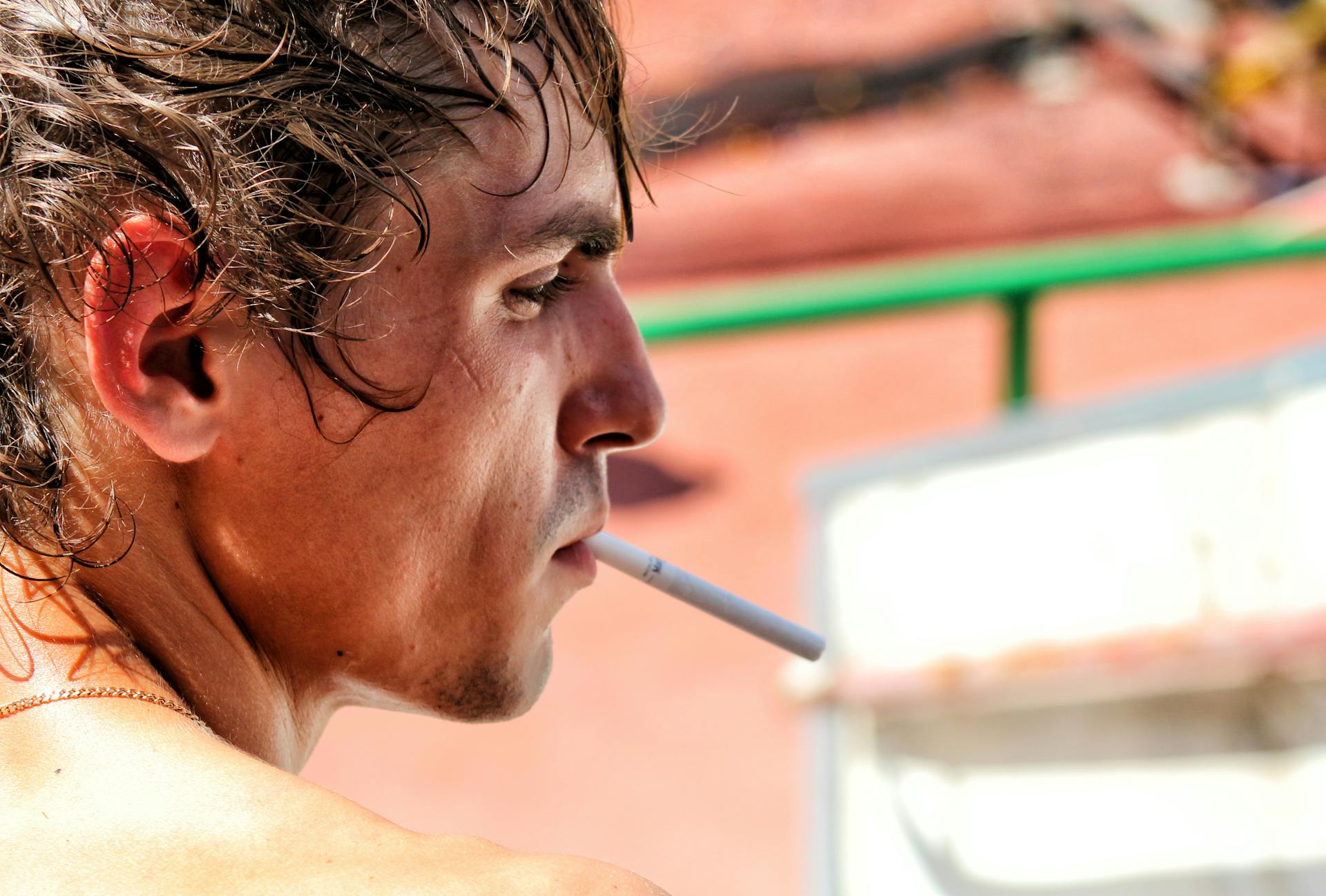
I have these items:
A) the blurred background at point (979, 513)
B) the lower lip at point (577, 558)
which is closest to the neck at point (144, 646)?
the lower lip at point (577, 558)

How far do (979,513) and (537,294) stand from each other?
1728 millimetres

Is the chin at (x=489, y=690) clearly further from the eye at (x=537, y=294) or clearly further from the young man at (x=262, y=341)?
the eye at (x=537, y=294)

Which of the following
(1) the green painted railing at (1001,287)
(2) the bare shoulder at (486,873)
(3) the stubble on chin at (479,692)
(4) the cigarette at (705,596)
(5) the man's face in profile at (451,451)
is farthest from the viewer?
(1) the green painted railing at (1001,287)

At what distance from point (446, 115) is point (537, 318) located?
0.18m

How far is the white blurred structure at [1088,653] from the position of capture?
7.92 ft

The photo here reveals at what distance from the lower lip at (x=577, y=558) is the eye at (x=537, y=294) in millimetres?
205

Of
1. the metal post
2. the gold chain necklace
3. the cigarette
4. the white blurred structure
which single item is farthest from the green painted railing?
the gold chain necklace

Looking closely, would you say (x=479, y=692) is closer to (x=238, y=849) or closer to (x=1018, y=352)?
(x=238, y=849)

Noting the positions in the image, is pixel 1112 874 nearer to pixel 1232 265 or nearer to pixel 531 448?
pixel 1232 265

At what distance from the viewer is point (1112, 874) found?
8.21ft

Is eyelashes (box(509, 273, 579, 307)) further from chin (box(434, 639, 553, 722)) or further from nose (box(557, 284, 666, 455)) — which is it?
chin (box(434, 639, 553, 722))

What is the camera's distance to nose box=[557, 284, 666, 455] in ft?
3.96

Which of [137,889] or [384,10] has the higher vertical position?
[384,10]

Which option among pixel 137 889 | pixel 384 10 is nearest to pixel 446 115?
pixel 384 10
